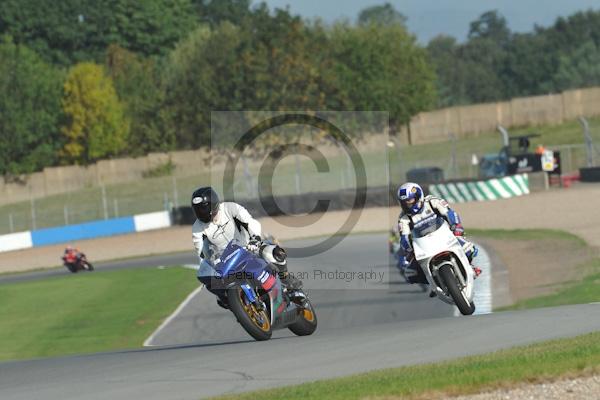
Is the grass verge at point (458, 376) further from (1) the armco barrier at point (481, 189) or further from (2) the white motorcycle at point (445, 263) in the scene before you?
(1) the armco barrier at point (481, 189)

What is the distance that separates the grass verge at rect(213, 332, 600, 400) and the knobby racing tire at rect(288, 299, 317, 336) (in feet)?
13.0

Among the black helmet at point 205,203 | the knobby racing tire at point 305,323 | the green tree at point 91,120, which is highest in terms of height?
the green tree at point 91,120

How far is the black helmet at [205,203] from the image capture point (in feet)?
40.4

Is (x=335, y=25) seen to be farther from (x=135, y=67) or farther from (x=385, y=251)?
(x=385, y=251)

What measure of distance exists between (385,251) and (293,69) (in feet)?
136

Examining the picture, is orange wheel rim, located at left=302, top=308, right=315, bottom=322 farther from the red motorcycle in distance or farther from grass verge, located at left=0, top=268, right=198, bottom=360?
the red motorcycle in distance

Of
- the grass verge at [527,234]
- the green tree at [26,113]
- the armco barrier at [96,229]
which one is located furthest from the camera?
the green tree at [26,113]

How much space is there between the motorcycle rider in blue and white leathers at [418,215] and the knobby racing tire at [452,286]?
1.55ft

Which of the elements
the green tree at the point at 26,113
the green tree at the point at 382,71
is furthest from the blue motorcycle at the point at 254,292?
the green tree at the point at 382,71

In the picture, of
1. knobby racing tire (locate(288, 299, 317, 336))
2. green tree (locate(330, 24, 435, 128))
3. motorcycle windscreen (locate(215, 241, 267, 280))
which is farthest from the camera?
green tree (locate(330, 24, 435, 128))

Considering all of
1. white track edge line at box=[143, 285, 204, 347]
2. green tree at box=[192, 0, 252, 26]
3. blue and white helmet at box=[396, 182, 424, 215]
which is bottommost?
white track edge line at box=[143, 285, 204, 347]

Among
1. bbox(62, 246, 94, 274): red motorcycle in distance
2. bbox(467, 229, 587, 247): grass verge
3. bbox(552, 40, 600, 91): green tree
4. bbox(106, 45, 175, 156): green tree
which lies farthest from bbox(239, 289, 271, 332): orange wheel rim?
bbox(552, 40, 600, 91): green tree

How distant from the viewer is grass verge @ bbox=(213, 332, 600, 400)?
27.2ft

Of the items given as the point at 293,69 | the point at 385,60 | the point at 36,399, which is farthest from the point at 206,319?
the point at 385,60
